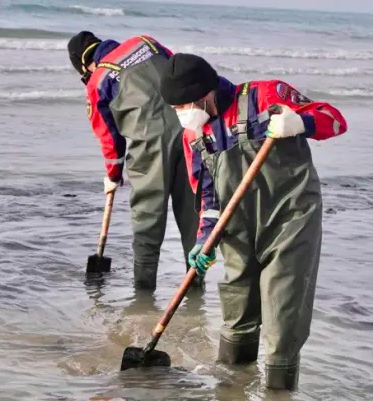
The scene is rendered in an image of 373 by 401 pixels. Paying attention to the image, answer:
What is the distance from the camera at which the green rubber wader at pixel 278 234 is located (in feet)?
15.1

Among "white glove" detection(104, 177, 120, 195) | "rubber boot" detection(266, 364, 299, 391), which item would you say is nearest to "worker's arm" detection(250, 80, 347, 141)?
"rubber boot" detection(266, 364, 299, 391)

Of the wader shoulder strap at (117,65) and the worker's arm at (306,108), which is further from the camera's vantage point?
the wader shoulder strap at (117,65)

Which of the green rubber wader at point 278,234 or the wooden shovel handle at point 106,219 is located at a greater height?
the green rubber wader at point 278,234

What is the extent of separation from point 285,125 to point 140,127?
7.12 feet

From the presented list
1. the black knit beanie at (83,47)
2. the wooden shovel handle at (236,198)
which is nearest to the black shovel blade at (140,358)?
the wooden shovel handle at (236,198)

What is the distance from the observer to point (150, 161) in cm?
651

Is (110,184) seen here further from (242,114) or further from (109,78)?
(242,114)

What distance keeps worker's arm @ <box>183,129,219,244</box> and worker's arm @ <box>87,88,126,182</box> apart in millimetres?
1681

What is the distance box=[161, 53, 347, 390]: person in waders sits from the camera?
4578mm

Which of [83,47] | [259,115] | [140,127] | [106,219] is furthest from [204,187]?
[106,219]

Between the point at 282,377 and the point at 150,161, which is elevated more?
the point at 150,161

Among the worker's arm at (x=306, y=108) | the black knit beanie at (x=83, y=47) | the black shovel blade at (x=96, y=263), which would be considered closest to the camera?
the worker's arm at (x=306, y=108)

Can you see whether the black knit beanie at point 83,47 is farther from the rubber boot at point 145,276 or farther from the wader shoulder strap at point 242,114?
the wader shoulder strap at point 242,114

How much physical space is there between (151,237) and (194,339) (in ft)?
3.54
